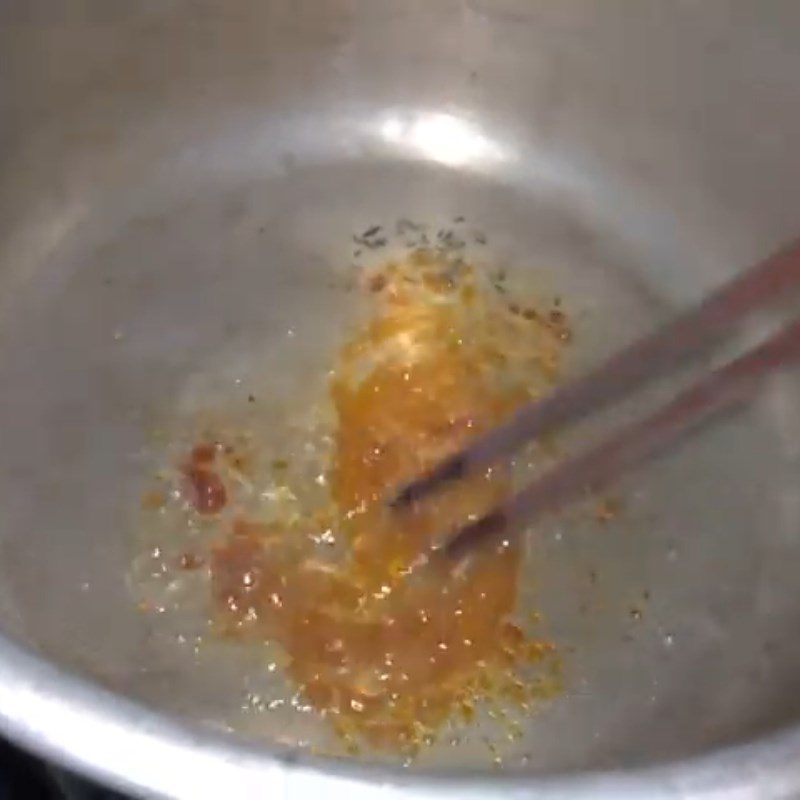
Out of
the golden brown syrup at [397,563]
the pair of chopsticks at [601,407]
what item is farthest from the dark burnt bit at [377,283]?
the pair of chopsticks at [601,407]

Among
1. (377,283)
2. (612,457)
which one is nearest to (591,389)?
(612,457)

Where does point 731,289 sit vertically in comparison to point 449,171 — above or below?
above

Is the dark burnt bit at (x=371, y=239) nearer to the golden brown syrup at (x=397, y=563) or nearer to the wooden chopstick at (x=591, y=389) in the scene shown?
the golden brown syrup at (x=397, y=563)

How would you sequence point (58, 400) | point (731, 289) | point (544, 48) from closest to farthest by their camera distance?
point (731, 289)
point (58, 400)
point (544, 48)

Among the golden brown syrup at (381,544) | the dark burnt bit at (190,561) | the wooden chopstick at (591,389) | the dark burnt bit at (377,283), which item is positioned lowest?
the dark burnt bit at (190,561)

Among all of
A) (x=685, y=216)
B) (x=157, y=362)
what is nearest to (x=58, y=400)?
(x=157, y=362)

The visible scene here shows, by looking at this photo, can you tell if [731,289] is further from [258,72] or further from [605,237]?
[258,72]
